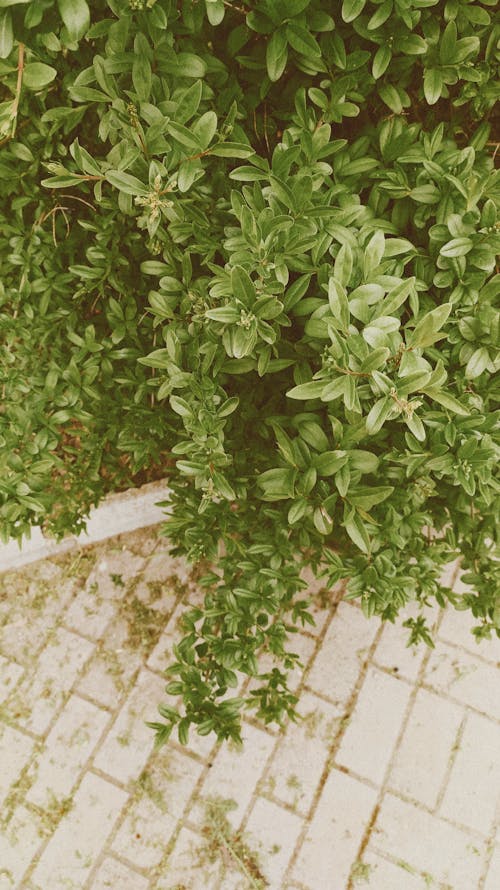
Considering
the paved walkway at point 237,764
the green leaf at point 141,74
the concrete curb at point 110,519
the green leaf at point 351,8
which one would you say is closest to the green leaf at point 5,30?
the green leaf at point 141,74

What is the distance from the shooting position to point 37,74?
1523 millimetres

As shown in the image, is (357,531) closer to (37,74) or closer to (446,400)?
(446,400)

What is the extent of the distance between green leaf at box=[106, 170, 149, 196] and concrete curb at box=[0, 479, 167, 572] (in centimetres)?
252

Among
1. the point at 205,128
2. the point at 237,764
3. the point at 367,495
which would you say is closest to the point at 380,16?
the point at 205,128

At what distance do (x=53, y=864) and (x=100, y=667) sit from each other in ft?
3.21

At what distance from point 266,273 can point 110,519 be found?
2694 mm

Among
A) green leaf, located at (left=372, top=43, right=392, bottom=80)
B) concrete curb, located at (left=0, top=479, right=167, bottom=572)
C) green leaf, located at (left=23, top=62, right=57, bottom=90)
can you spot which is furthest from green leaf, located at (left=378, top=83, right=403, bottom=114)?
concrete curb, located at (left=0, top=479, right=167, bottom=572)

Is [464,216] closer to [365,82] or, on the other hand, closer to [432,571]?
[365,82]

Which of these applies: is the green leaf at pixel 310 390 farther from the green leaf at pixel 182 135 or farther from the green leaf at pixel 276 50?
the green leaf at pixel 276 50

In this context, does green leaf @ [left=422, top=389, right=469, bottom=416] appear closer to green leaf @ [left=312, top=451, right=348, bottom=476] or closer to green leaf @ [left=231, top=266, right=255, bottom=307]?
green leaf @ [left=312, top=451, right=348, bottom=476]

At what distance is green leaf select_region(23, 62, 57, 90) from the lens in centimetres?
151

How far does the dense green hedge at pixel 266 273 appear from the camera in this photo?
66.5 inches

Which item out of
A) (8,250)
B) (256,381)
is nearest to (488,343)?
(256,381)

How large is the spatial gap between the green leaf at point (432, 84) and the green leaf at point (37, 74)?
1043mm
